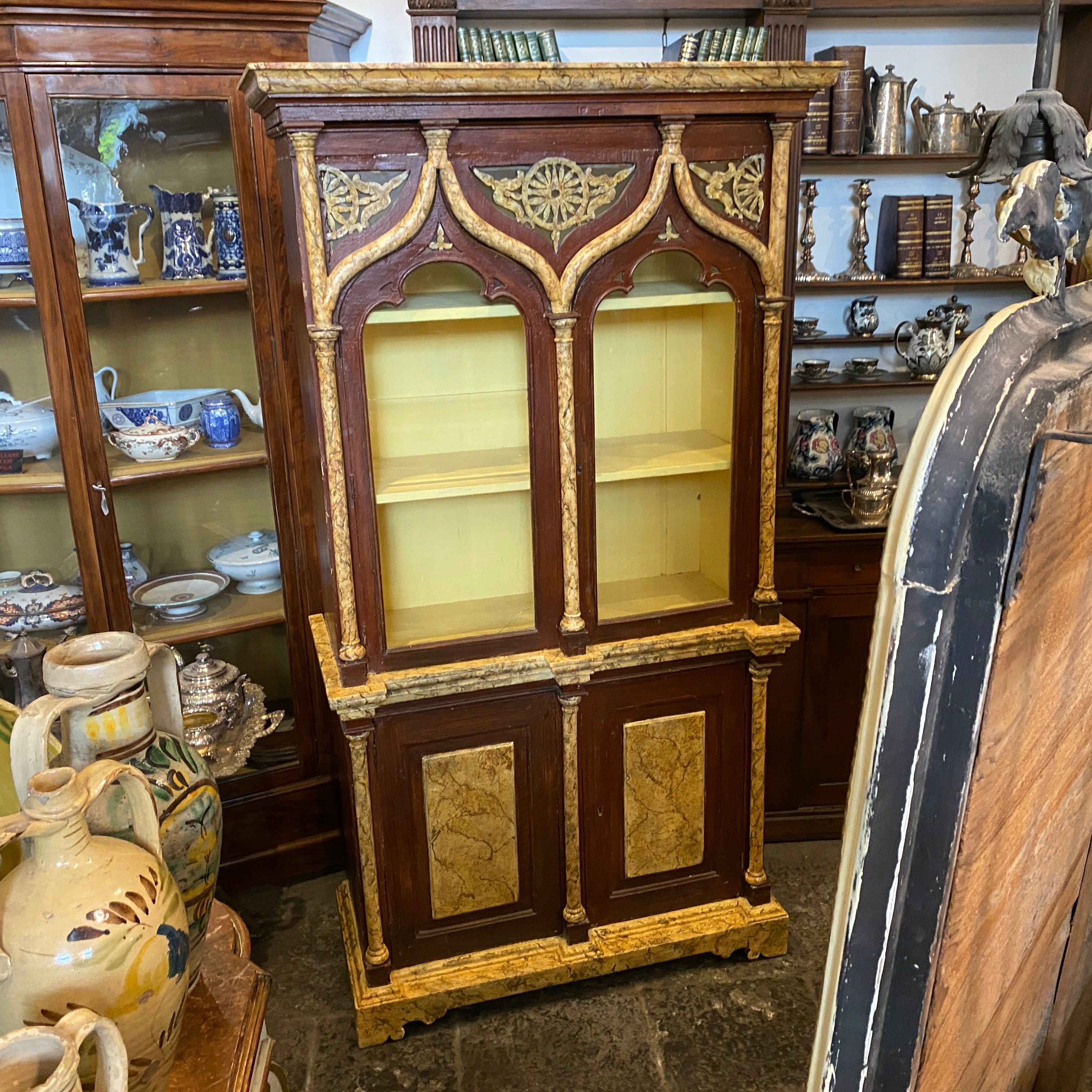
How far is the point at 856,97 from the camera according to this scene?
259cm

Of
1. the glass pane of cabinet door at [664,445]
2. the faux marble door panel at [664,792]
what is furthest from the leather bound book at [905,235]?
the faux marble door panel at [664,792]

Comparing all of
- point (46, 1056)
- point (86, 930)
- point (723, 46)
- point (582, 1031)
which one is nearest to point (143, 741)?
point (86, 930)

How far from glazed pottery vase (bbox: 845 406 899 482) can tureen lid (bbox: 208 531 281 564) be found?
1.61m

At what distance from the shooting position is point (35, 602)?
7.65ft

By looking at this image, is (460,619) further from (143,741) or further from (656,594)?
(143,741)

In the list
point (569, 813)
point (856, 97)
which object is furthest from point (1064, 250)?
point (856, 97)

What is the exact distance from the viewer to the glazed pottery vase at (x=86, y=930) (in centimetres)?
89

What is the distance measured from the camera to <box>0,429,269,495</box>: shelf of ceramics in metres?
2.26

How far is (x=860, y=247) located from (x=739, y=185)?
1023mm

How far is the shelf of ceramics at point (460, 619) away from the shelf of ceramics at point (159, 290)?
0.87 metres

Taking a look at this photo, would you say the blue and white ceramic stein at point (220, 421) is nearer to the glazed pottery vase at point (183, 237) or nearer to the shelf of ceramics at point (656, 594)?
the glazed pottery vase at point (183, 237)

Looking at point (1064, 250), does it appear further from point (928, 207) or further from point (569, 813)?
point (928, 207)

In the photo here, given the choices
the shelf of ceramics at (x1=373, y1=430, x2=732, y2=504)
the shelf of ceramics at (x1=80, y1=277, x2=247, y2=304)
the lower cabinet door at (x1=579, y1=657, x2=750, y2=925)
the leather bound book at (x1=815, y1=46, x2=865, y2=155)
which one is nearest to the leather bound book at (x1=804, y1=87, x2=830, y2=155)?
the leather bound book at (x1=815, y1=46, x2=865, y2=155)

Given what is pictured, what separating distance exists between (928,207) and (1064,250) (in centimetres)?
249
